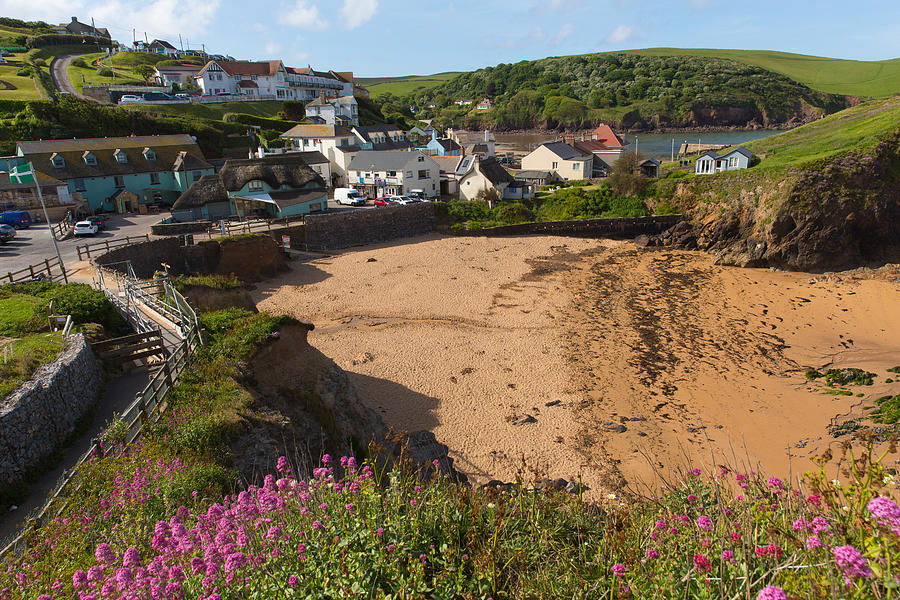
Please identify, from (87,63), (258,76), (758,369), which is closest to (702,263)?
(758,369)

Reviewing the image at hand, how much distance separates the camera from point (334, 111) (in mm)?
65250

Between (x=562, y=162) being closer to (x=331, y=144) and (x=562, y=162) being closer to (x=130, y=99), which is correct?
(x=331, y=144)

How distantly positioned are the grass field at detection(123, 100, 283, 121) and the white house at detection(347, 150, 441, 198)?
78.3ft

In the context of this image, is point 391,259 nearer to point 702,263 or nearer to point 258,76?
point 702,263

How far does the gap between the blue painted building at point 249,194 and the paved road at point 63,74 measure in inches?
1178

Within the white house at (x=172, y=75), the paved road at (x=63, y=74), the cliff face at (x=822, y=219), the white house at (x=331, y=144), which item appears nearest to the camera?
the cliff face at (x=822, y=219)

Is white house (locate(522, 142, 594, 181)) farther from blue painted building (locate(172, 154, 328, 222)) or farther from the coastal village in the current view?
blue painted building (locate(172, 154, 328, 222))

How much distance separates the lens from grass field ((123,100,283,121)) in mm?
54513

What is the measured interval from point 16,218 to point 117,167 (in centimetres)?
779

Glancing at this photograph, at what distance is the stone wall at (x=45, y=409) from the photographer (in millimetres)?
7793

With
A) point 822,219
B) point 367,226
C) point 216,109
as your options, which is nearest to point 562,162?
point 367,226

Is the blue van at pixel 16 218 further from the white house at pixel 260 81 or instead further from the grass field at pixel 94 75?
the white house at pixel 260 81

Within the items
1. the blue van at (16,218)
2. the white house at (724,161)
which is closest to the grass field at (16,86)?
the blue van at (16,218)

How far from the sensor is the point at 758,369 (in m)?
17.7
